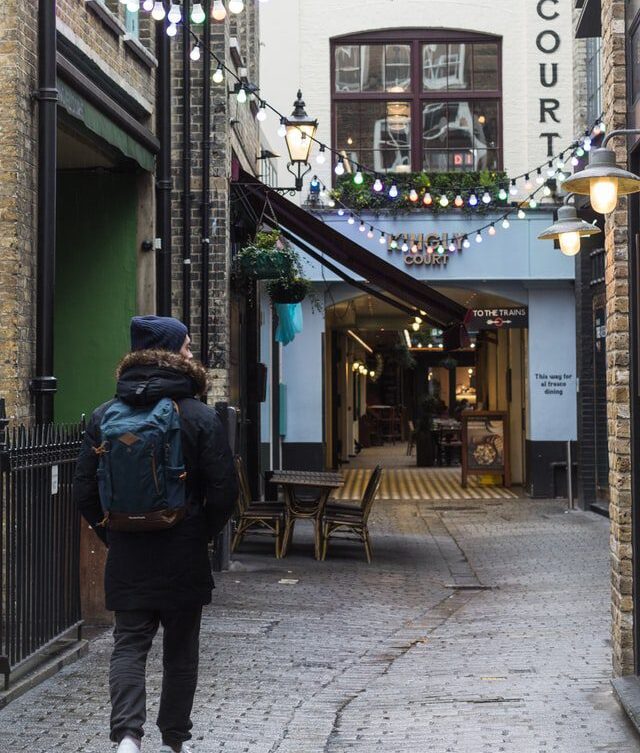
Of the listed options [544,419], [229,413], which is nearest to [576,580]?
[229,413]

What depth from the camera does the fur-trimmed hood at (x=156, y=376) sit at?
4.99 meters

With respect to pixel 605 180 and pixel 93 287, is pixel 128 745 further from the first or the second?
pixel 93 287

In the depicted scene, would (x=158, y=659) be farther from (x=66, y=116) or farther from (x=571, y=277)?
(x=571, y=277)

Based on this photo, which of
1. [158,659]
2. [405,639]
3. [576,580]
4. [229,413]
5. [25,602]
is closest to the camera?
[25,602]

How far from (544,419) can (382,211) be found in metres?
4.47

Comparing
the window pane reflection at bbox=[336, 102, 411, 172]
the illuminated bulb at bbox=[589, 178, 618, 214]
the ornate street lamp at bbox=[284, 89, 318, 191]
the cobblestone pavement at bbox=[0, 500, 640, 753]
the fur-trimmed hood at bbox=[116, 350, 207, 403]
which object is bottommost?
the cobblestone pavement at bbox=[0, 500, 640, 753]

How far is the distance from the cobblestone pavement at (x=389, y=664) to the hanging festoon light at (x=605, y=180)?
100 inches

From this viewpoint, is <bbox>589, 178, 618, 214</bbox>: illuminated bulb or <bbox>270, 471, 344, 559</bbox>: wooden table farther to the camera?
<bbox>270, 471, 344, 559</bbox>: wooden table

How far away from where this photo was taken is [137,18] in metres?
11.7

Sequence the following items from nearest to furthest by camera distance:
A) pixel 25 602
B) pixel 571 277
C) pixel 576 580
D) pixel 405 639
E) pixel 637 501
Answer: pixel 637 501 → pixel 25 602 → pixel 405 639 → pixel 576 580 → pixel 571 277

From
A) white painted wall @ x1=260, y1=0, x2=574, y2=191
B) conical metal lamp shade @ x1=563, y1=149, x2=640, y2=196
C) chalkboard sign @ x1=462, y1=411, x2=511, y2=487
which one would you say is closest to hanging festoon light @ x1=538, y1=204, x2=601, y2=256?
conical metal lamp shade @ x1=563, y1=149, x2=640, y2=196

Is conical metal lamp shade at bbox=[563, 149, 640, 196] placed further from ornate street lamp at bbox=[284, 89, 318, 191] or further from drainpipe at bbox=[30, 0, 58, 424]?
ornate street lamp at bbox=[284, 89, 318, 191]

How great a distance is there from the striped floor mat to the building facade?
1110 mm

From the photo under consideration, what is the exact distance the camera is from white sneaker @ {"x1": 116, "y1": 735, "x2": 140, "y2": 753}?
186 inches
